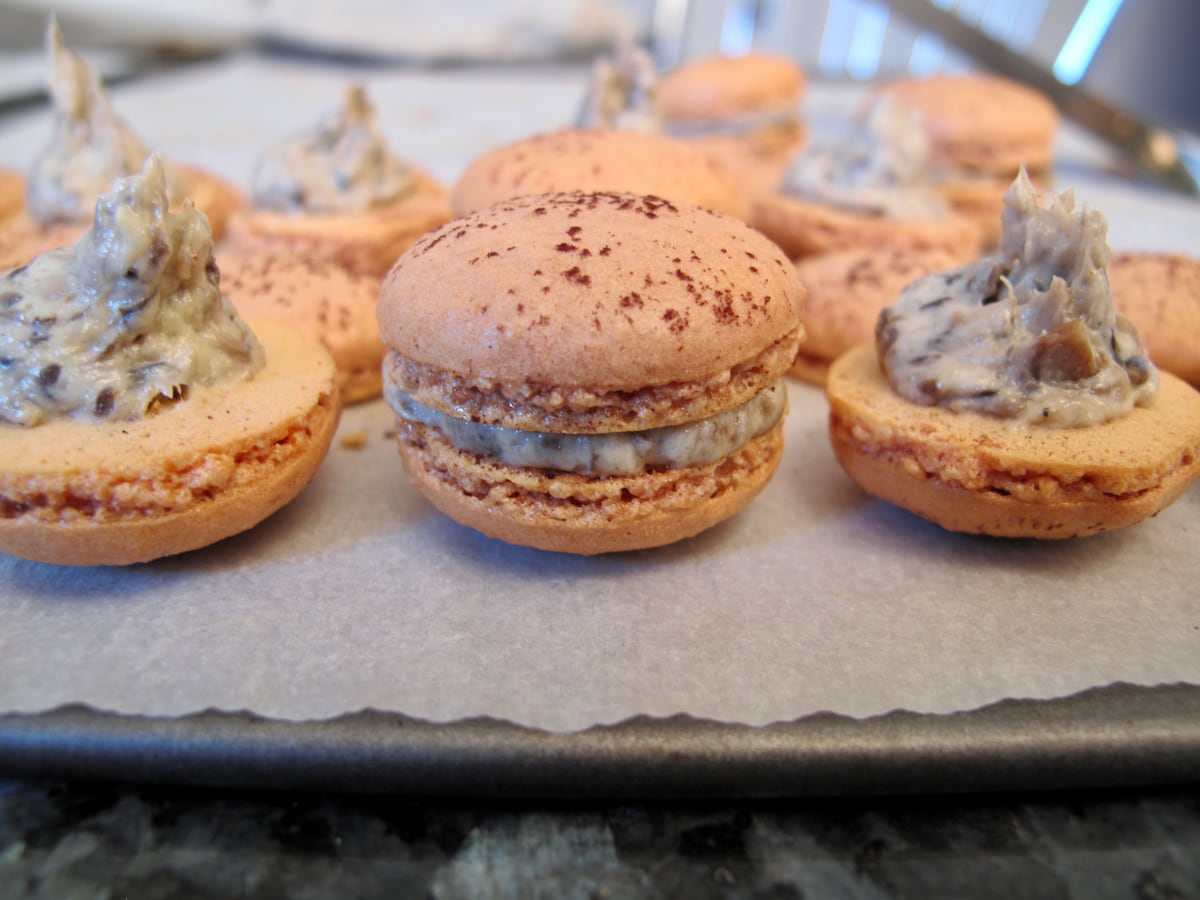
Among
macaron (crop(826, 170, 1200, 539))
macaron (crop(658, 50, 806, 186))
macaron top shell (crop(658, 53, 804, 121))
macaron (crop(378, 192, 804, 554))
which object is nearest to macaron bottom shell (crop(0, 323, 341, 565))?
macaron (crop(378, 192, 804, 554))

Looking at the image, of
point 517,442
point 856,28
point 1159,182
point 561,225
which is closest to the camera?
point 517,442

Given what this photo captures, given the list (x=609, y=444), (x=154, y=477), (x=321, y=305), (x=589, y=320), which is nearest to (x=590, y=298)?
(x=589, y=320)

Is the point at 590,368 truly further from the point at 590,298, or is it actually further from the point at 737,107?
the point at 737,107

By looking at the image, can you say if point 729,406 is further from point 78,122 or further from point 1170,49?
point 1170,49

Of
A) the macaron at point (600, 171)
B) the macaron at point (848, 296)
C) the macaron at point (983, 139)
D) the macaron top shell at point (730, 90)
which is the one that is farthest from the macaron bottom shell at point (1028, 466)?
the macaron top shell at point (730, 90)

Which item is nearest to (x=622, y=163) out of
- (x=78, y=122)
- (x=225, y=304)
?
(x=225, y=304)

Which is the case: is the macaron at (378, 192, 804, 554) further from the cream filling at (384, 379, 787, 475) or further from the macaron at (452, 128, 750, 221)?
the macaron at (452, 128, 750, 221)
